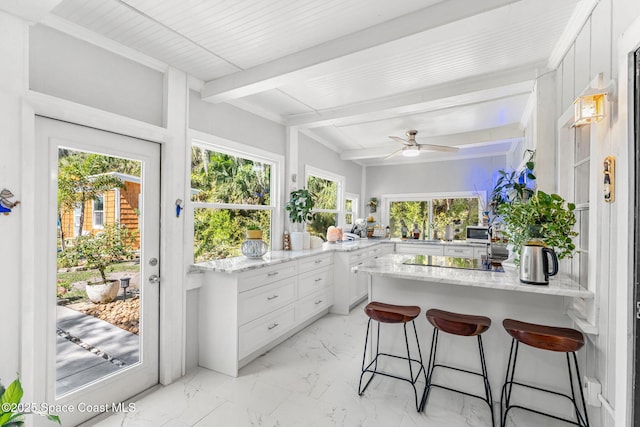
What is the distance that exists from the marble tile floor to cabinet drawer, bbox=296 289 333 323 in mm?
636

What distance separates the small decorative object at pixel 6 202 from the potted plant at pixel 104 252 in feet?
1.44

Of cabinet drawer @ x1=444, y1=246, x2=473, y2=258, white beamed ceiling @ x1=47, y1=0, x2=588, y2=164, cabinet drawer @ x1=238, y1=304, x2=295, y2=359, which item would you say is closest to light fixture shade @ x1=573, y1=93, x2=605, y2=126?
white beamed ceiling @ x1=47, y1=0, x2=588, y2=164

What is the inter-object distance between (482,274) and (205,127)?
2.73 metres

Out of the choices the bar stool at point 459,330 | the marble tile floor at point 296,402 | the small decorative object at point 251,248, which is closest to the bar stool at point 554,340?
the bar stool at point 459,330

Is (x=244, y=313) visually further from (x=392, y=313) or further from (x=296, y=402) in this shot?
(x=392, y=313)

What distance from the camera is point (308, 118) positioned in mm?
3891

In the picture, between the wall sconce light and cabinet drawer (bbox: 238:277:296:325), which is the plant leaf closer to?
cabinet drawer (bbox: 238:277:296:325)

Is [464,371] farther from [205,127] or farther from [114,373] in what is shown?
[205,127]

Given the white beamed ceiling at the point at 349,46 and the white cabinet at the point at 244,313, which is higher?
the white beamed ceiling at the point at 349,46

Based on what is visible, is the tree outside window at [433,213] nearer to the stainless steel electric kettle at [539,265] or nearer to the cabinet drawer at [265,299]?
the cabinet drawer at [265,299]

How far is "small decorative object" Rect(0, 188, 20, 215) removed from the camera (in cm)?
161

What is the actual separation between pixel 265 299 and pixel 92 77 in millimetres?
Answer: 2230

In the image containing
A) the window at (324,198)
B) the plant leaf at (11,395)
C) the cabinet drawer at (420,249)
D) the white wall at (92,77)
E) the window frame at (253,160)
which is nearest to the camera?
the plant leaf at (11,395)

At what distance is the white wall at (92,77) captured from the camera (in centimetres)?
180
